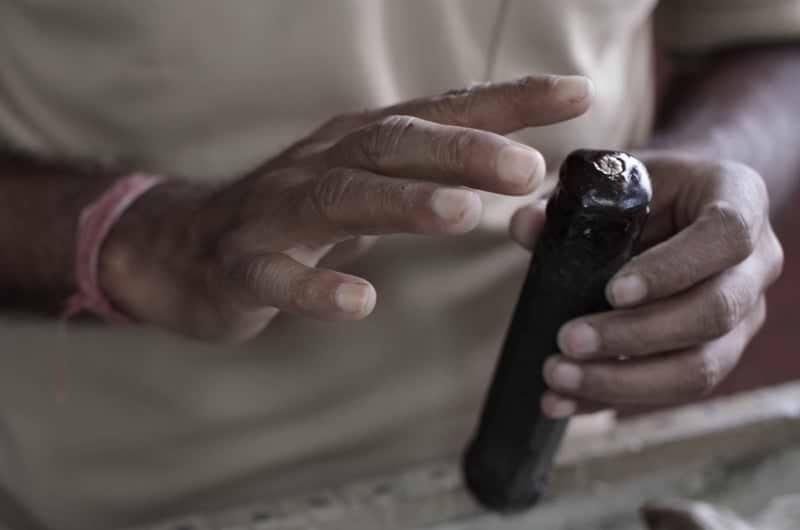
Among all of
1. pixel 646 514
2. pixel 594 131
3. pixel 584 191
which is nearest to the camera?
Answer: pixel 584 191

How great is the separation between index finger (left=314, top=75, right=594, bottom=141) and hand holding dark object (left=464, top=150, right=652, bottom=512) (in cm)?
2

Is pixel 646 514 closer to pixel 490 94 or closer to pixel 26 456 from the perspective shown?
pixel 490 94

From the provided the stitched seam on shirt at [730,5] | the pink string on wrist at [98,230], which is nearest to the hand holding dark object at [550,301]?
the pink string on wrist at [98,230]

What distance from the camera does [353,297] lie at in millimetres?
367

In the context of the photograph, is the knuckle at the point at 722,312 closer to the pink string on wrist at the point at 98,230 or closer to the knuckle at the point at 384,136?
the knuckle at the point at 384,136

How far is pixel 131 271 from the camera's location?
532 millimetres

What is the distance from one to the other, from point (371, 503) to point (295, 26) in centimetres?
30

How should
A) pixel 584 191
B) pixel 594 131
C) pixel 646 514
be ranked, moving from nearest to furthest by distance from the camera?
pixel 584 191, pixel 646 514, pixel 594 131

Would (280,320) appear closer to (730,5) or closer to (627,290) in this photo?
(627,290)

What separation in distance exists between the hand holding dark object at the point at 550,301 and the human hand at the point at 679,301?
1cm

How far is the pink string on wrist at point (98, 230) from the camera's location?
0.54 metres

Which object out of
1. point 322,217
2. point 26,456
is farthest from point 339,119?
point 26,456

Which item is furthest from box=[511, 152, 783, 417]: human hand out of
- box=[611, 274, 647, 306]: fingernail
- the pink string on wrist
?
the pink string on wrist

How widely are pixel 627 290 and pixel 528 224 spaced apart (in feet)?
0.26
